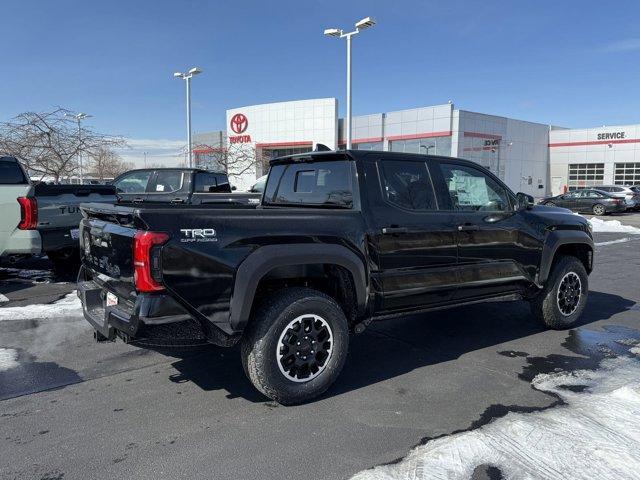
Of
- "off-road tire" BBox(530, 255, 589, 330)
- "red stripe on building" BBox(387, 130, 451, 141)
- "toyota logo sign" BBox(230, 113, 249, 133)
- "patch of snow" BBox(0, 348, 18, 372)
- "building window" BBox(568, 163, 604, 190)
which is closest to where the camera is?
"patch of snow" BBox(0, 348, 18, 372)

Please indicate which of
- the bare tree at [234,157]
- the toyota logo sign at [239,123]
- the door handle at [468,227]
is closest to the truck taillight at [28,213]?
the door handle at [468,227]

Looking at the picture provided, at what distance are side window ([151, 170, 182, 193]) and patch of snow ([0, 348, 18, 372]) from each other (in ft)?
20.0

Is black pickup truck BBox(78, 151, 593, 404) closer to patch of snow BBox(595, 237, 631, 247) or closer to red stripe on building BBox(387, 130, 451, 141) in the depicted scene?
patch of snow BBox(595, 237, 631, 247)

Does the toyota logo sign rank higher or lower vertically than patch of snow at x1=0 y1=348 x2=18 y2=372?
higher

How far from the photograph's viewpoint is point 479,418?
365cm

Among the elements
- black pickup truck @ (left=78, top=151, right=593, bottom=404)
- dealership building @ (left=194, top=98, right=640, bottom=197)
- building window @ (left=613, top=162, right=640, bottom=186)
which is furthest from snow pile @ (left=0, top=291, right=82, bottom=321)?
building window @ (left=613, top=162, right=640, bottom=186)

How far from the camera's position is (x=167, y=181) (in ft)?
35.5

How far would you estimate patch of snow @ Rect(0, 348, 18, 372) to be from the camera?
182 inches

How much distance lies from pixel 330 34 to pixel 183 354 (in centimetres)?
1903

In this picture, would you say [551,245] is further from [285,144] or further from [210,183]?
[285,144]

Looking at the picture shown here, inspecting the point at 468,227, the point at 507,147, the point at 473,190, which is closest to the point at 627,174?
the point at 507,147

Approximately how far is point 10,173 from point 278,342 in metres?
5.54

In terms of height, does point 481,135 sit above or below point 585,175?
above

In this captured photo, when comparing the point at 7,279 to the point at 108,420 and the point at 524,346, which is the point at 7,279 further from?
the point at 524,346
